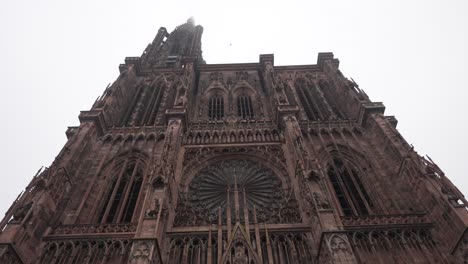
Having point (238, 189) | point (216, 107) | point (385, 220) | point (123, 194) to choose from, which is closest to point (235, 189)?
point (238, 189)

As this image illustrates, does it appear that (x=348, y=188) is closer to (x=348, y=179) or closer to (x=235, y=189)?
(x=348, y=179)

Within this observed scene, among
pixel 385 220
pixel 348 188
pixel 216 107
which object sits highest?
pixel 216 107

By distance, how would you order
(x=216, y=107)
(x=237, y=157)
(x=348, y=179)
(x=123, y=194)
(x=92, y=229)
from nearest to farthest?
(x=92, y=229) < (x=123, y=194) < (x=348, y=179) < (x=237, y=157) < (x=216, y=107)

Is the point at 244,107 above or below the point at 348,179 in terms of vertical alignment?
above

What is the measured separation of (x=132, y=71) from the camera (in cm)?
2641

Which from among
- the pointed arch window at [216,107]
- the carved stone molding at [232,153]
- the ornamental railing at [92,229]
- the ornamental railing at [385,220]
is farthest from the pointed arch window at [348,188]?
the ornamental railing at [92,229]

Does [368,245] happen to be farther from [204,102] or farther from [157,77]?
[157,77]

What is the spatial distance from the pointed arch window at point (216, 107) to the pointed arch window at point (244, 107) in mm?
1185

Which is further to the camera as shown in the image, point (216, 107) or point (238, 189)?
point (216, 107)

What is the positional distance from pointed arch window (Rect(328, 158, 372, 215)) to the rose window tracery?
2.77m

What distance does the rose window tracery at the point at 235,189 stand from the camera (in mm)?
14828

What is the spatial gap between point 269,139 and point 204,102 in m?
6.89

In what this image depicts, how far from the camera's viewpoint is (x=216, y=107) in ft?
76.3

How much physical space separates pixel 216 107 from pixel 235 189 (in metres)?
9.69
